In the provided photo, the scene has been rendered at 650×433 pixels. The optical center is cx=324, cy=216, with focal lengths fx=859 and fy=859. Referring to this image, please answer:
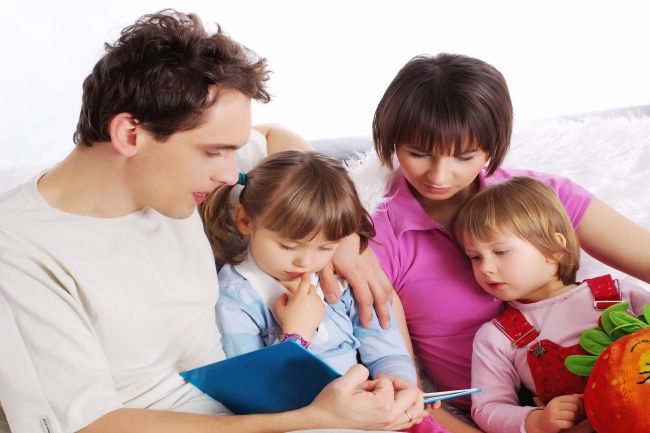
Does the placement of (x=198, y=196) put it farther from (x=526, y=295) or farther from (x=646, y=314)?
(x=646, y=314)

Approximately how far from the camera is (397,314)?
1.93 metres

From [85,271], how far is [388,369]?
2.19 ft

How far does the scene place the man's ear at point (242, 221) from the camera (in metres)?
1.73

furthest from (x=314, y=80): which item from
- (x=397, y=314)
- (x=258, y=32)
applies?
(x=397, y=314)

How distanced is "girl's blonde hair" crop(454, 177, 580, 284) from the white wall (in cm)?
122

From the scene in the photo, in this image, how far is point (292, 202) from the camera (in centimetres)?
164

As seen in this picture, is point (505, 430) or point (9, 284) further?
point (505, 430)

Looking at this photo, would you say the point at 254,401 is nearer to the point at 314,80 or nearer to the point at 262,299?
the point at 262,299

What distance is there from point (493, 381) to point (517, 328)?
124 millimetres

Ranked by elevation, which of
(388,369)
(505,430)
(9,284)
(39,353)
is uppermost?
(9,284)

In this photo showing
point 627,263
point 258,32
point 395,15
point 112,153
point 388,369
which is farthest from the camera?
point 395,15

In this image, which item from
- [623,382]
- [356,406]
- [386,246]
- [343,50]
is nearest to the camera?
[356,406]

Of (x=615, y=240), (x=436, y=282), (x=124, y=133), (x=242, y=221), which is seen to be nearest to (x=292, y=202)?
(x=242, y=221)

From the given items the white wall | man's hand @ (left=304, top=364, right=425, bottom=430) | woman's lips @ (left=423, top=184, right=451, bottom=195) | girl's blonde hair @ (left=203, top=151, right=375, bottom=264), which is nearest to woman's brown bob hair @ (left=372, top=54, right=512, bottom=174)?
woman's lips @ (left=423, top=184, right=451, bottom=195)
